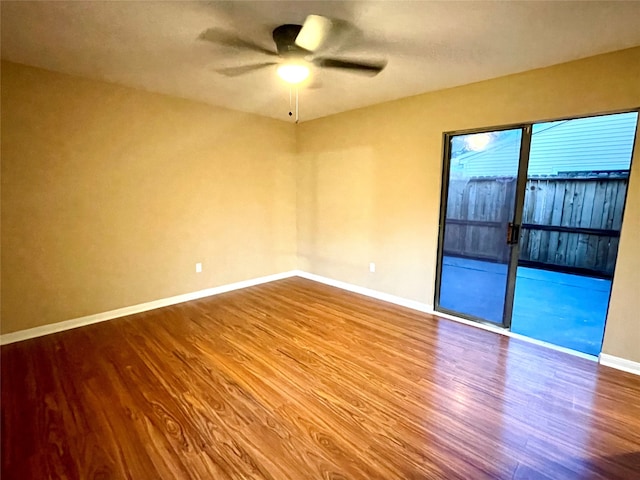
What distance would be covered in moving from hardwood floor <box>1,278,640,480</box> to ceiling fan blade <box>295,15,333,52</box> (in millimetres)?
2333

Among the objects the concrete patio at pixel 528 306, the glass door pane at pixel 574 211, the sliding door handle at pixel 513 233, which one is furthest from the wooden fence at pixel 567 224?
the sliding door handle at pixel 513 233

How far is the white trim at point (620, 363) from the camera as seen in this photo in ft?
8.00

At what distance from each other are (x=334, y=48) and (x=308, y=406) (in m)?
2.57

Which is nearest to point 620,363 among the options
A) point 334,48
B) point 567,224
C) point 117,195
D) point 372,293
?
point 372,293

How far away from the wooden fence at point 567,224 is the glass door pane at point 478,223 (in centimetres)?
2

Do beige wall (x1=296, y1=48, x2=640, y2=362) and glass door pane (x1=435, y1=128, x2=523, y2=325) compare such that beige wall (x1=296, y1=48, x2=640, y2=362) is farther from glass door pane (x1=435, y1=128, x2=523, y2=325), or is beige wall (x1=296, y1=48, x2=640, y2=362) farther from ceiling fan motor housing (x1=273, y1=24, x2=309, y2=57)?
ceiling fan motor housing (x1=273, y1=24, x2=309, y2=57)

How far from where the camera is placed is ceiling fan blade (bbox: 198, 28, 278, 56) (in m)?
2.18

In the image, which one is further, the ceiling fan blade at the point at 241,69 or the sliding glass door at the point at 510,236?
the sliding glass door at the point at 510,236

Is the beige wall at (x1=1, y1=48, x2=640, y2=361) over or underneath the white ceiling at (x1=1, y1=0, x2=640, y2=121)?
underneath

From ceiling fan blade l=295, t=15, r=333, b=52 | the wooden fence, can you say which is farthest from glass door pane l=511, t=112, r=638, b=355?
ceiling fan blade l=295, t=15, r=333, b=52

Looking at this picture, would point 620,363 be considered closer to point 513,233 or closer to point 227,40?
point 513,233

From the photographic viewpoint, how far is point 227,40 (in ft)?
7.47

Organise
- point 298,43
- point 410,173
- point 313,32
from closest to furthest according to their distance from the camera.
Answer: point 313,32, point 298,43, point 410,173

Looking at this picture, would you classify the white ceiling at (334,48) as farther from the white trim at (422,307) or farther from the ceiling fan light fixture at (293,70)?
the white trim at (422,307)
